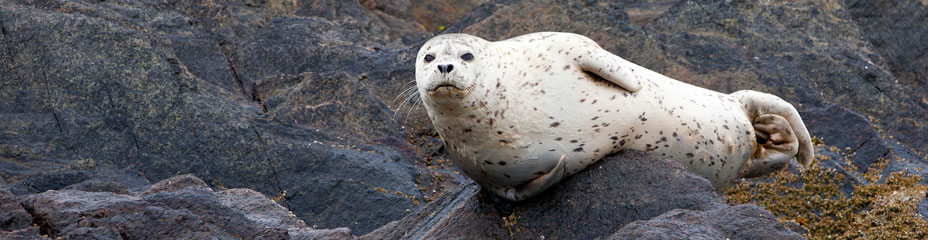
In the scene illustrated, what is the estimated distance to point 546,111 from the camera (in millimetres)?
6512

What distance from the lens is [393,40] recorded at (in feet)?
40.2

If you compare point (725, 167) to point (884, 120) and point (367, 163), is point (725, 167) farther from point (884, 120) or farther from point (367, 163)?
point (884, 120)

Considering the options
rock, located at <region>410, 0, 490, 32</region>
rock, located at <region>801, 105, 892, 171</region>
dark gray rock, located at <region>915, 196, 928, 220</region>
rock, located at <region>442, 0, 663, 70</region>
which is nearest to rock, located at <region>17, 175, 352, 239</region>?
dark gray rock, located at <region>915, 196, 928, 220</region>

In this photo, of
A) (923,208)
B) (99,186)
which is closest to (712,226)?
(923,208)

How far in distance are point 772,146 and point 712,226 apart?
2.97 m

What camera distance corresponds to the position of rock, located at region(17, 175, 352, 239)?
515 cm

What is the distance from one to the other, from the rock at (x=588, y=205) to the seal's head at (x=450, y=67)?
0.73 metres

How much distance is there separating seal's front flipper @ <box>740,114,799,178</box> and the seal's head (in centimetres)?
252

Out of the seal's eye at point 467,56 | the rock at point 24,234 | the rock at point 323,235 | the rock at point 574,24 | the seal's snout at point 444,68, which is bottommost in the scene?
the rock at point 574,24

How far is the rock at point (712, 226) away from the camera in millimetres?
5008

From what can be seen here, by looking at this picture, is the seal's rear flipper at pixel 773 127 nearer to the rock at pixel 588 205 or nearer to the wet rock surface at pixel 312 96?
the wet rock surface at pixel 312 96

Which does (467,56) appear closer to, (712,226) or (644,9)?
(712,226)

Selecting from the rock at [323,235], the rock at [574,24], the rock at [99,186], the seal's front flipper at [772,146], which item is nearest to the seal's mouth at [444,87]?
the rock at [323,235]

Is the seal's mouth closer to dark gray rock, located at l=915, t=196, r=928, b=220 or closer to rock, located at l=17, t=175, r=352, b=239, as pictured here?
rock, located at l=17, t=175, r=352, b=239
